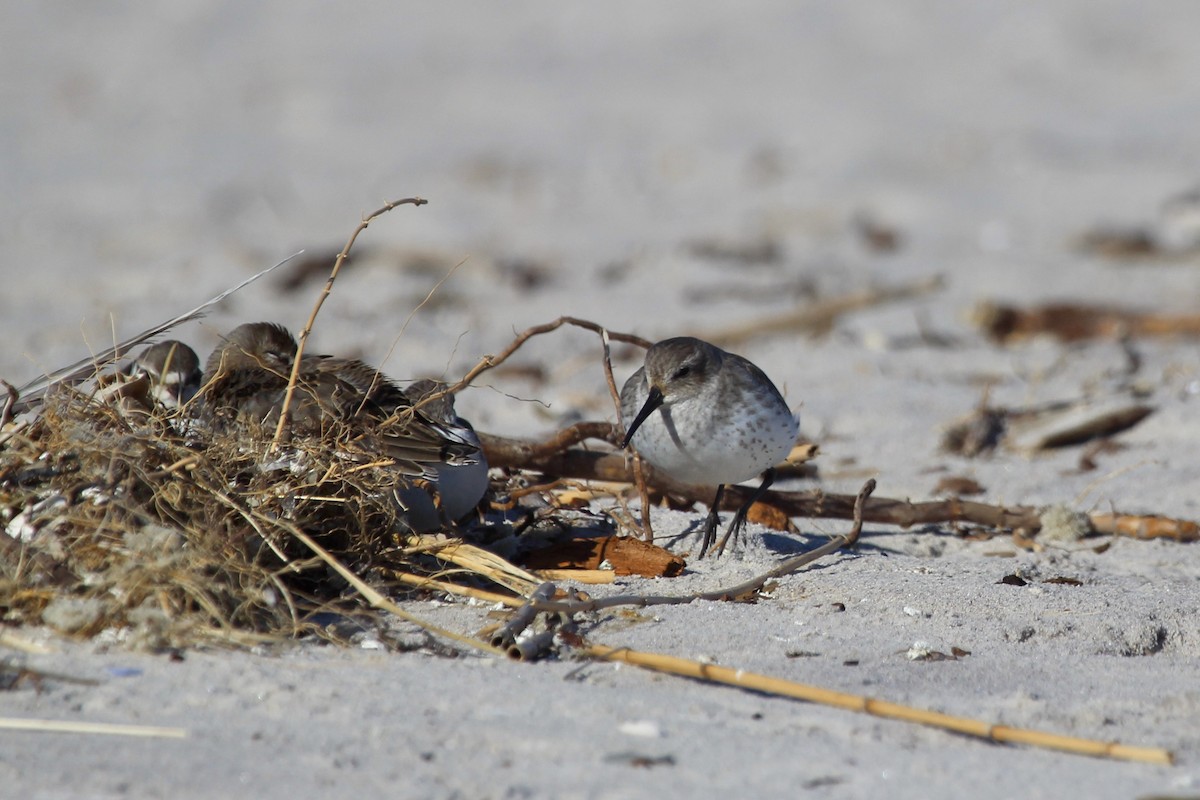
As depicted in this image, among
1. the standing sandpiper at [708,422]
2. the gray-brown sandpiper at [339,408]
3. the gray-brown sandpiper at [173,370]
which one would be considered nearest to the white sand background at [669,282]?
the standing sandpiper at [708,422]

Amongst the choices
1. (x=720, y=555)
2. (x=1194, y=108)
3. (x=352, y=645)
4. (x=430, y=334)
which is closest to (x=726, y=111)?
(x=1194, y=108)

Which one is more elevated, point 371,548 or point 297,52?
point 297,52

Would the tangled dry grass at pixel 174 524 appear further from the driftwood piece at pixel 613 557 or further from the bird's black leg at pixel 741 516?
the bird's black leg at pixel 741 516

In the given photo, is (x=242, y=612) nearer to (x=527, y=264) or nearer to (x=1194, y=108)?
(x=527, y=264)

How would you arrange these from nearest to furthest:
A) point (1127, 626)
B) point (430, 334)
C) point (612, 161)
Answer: point (1127, 626)
point (430, 334)
point (612, 161)

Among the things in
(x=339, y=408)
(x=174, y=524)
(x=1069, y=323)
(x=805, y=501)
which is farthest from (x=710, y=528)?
(x=1069, y=323)

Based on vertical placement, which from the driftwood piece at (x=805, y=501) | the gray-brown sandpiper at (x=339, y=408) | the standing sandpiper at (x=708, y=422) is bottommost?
the driftwood piece at (x=805, y=501)
